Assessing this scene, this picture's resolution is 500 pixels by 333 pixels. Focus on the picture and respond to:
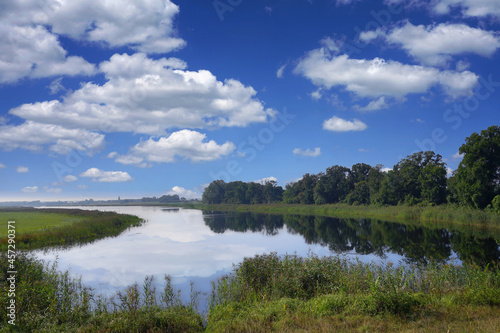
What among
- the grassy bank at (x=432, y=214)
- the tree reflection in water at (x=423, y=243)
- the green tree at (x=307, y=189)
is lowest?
the tree reflection in water at (x=423, y=243)

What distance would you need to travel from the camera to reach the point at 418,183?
5784cm

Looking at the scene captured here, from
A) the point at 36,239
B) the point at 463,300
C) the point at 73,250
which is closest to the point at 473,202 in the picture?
the point at 463,300

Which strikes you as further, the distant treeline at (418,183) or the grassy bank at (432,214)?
the distant treeline at (418,183)

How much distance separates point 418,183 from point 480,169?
20996mm

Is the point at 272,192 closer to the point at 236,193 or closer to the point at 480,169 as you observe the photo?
the point at 236,193

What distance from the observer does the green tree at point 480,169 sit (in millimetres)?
37188

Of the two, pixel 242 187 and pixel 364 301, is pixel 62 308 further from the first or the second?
pixel 242 187

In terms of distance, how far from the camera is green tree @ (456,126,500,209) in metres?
37.2

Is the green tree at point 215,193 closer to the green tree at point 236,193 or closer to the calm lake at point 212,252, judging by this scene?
the green tree at point 236,193

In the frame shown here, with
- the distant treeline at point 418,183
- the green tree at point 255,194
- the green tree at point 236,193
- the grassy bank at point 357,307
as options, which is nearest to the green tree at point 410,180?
the distant treeline at point 418,183

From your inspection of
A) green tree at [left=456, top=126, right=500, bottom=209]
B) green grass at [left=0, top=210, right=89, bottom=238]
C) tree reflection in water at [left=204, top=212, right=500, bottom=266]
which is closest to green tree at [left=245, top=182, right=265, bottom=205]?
green grass at [left=0, top=210, right=89, bottom=238]

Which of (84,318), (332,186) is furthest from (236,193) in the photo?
(84,318)

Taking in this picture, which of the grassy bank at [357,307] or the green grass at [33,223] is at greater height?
the grassy bank at [357,307]

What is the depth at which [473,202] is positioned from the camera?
3825 centimetres
